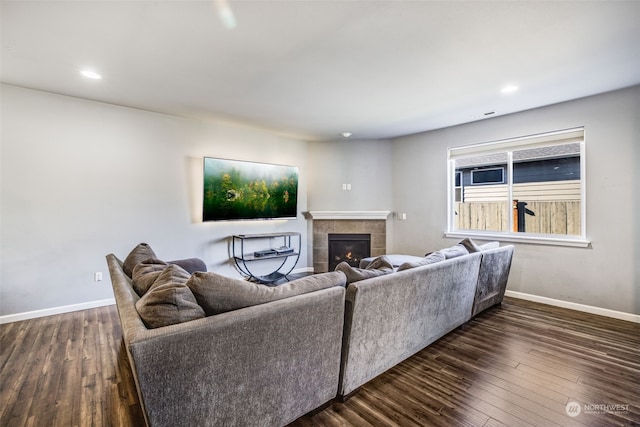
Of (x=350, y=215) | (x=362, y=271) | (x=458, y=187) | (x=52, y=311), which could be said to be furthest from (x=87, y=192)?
(x=458, y=187)

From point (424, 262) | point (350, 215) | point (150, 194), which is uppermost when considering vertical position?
point (150, 194)

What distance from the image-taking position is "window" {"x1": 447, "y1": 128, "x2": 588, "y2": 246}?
3.69 m

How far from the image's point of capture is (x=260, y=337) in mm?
1406

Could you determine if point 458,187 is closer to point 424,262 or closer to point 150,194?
point 424,262

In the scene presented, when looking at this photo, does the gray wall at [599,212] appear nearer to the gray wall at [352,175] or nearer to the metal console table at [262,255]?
the gray wall at [352,175]

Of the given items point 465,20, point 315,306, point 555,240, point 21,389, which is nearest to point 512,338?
point 555,240

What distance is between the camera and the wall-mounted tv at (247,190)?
173 inches

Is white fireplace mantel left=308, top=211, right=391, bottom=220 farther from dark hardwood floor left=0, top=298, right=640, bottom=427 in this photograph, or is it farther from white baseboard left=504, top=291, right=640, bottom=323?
dark hardwood floor left=0, top=298, right=640, bottom=427

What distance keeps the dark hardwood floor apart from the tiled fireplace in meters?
2.66

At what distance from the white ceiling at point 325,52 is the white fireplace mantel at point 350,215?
2126 mm

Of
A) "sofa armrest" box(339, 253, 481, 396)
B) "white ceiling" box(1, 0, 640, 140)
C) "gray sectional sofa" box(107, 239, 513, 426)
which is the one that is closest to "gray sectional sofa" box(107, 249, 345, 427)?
"gray sectional sofa" box(107, 239, 513, 426)

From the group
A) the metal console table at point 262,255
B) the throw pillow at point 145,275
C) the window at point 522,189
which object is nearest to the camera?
the throw pillow at point 145,275
